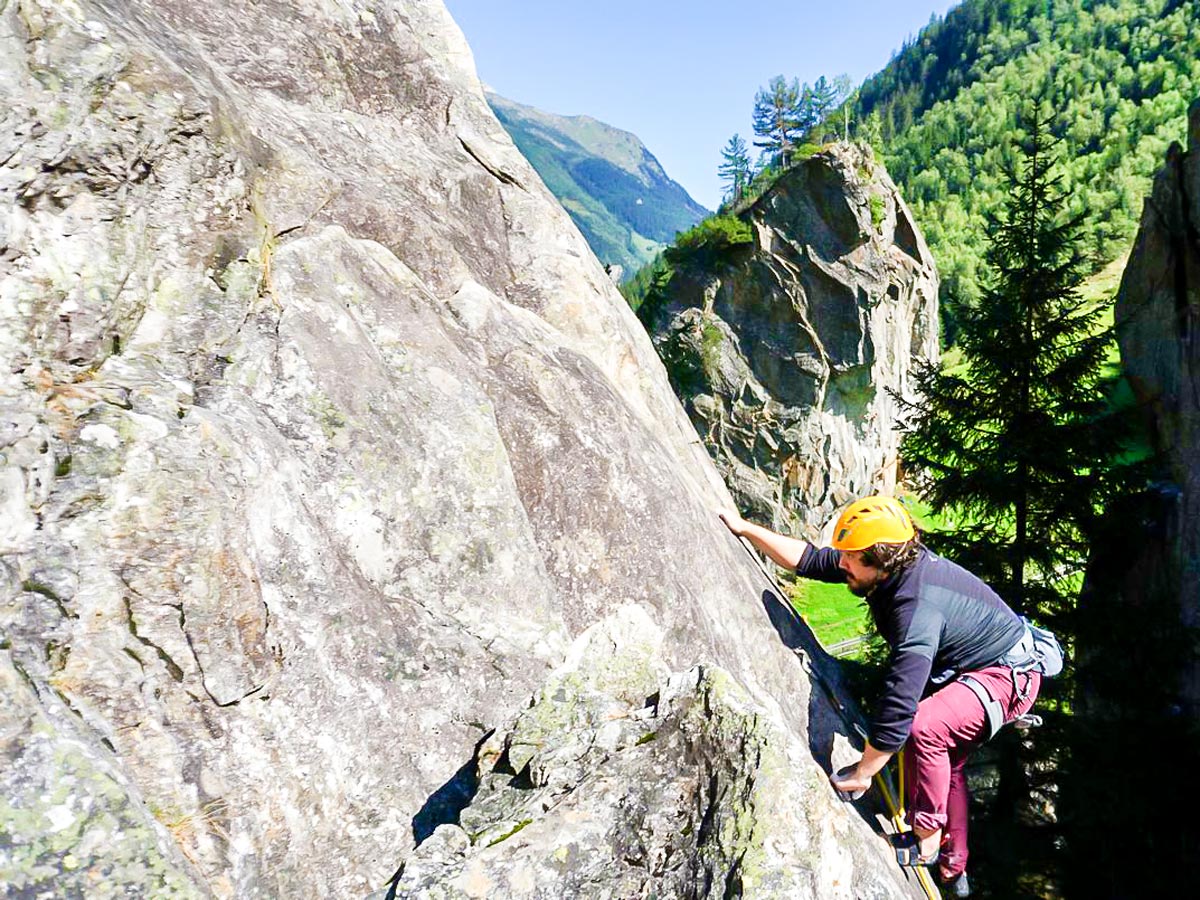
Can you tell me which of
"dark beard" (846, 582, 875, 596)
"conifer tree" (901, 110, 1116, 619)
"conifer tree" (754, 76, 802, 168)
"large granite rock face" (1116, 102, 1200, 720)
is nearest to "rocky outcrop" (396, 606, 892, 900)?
"dark beard" (846, 582, 875, 596)

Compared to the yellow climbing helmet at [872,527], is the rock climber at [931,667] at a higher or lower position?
lower

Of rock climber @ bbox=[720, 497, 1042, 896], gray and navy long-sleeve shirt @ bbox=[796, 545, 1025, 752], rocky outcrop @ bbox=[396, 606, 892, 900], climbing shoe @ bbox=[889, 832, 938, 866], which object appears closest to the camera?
rocky outcrop @ bbox=[396, 606, 892, 900]

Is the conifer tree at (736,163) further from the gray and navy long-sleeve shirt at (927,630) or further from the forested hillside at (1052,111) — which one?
the gray and navy long-sleeve shirt at (927,630)

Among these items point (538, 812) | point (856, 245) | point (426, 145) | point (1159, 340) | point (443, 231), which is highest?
point (856, 245)

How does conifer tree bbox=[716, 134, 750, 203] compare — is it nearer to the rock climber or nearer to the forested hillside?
the forested hillside

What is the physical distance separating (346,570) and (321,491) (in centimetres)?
73

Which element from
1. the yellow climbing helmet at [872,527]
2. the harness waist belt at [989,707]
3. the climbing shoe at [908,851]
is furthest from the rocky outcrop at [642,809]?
the harness waist belt at [989,707]

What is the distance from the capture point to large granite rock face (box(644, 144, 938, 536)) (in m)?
41.9

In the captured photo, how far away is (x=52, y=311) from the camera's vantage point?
5016 mm

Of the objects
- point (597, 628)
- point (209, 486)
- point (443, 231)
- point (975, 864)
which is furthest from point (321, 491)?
point (975, 864)

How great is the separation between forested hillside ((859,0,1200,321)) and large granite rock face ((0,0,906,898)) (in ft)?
365

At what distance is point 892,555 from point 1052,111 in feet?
481

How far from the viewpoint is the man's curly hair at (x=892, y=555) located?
6207 millimetres

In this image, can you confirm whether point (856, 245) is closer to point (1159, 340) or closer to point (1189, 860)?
point (1159, 340)
